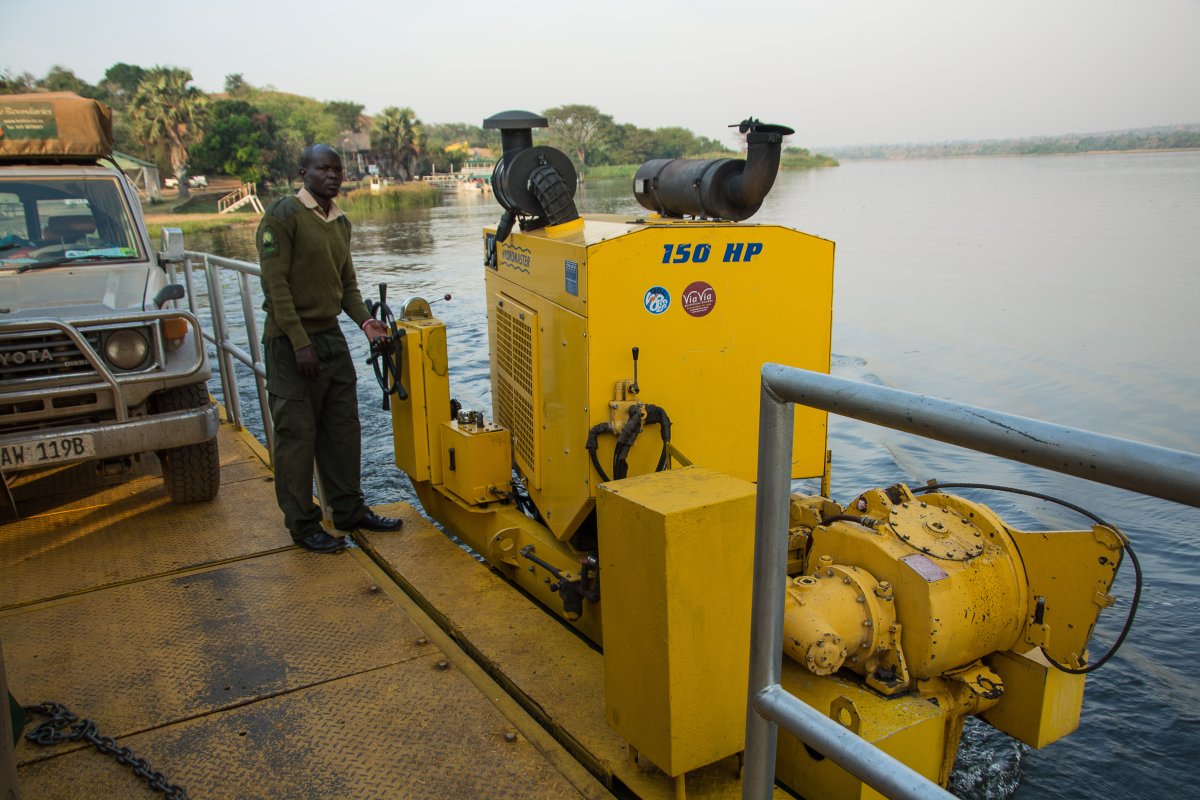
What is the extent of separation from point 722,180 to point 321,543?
8.71ft

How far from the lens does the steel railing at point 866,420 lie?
1067mm

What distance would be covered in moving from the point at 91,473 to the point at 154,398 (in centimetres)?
111

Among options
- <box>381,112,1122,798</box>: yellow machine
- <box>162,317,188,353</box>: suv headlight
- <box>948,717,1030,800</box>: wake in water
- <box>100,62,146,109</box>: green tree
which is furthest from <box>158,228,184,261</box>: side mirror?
<box>100,62,146,109</box>: green tree

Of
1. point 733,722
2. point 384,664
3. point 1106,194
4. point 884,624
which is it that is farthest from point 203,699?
point 1106,194

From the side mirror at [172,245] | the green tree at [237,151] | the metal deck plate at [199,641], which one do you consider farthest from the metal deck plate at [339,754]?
the green tree at [237,151]

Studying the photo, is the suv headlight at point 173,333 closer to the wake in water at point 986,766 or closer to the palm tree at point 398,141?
the wake in water at point 986,766

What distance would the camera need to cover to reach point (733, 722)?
8.09 feet

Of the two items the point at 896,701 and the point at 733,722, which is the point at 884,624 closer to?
the point at 896,701

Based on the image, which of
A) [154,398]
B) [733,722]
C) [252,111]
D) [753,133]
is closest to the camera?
[733,722]

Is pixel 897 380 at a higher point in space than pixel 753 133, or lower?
lower

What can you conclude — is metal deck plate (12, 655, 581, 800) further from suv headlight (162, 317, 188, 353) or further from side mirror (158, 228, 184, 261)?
side mirror (158, 228, 184, 261)

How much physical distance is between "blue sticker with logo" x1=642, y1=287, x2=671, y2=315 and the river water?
9.00ft

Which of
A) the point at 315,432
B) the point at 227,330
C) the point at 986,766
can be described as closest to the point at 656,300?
the point at 315,432

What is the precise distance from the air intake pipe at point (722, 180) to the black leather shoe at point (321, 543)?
237 cm
